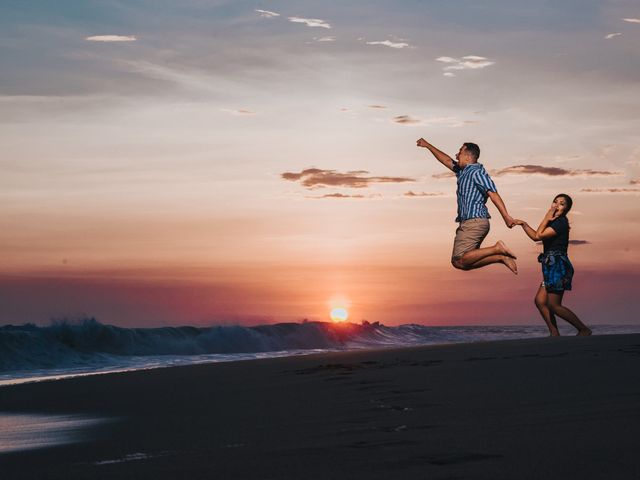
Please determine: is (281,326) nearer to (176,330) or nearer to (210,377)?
(176,330)

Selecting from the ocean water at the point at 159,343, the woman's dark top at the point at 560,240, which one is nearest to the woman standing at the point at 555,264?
the woman's dark top at the point at 560,240

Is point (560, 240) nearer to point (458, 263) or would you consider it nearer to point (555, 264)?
point (555, 264)

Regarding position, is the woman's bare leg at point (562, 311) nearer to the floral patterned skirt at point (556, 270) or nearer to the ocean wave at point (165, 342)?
the floral patterned skirt at point (556, 270)

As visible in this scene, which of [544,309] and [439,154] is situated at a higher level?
[439,154]

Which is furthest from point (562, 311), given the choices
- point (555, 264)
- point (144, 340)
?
point (144, 340)

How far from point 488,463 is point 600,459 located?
489 mm

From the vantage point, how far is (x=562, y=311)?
14.3m

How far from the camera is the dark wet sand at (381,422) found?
13.6ft

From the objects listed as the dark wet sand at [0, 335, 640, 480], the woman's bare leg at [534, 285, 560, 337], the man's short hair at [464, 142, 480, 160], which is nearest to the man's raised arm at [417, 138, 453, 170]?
the man's short hair at [464, 142, 480, 160]

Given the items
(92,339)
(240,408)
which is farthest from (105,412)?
(92,339)

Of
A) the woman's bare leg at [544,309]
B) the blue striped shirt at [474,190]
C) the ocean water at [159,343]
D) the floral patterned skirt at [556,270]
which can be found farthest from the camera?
the ocean water at [159,343]

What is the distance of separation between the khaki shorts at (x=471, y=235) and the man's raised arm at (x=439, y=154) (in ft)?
2.81

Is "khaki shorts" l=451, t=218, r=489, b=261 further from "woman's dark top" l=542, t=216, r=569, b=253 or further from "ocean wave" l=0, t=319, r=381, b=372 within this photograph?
"ocean wave" l=0, t=319, r=381, b=372

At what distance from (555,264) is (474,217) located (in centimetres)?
319
